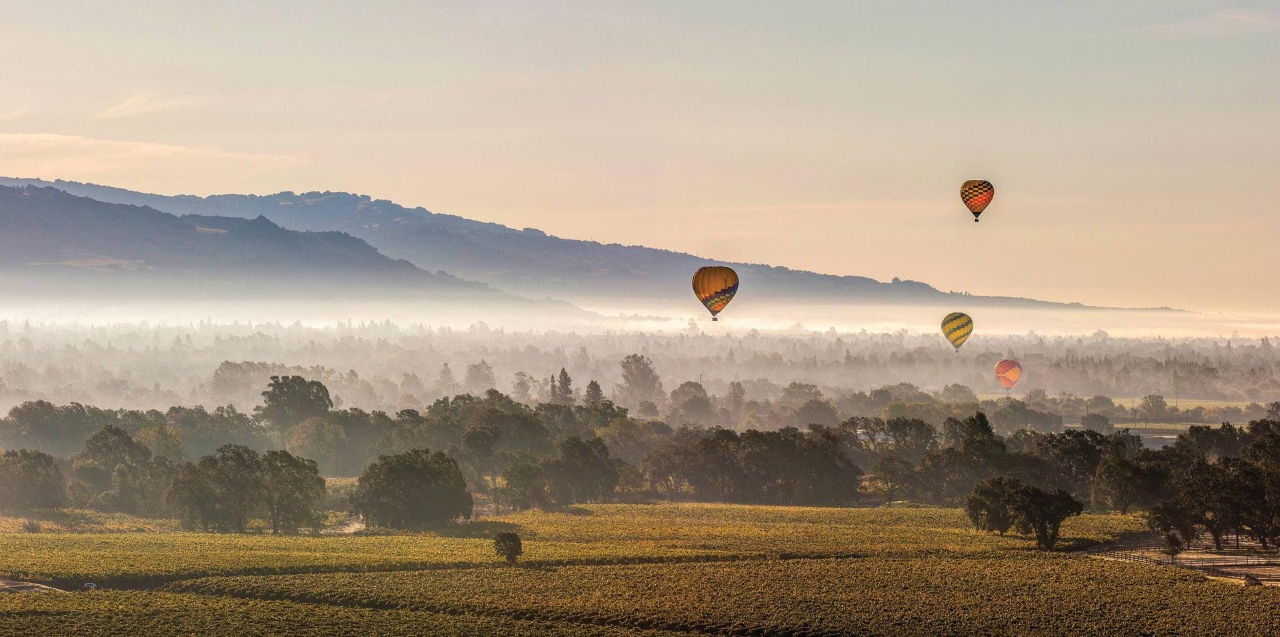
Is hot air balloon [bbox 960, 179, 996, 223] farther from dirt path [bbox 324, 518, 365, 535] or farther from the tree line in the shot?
dirt path [bbox 324, 518, 365, 535]

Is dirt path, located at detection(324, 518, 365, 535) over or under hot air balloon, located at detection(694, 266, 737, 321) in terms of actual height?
under

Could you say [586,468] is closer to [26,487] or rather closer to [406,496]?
[406,496]

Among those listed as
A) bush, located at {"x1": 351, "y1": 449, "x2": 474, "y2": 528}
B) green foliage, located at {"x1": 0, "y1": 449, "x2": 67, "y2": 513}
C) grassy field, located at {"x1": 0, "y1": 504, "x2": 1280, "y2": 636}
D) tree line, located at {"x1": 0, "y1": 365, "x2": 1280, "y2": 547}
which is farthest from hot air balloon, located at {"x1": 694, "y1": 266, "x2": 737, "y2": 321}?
green foliage, located at {"x1": 0, "y1": 449, "x2": 67, "y2": 513}

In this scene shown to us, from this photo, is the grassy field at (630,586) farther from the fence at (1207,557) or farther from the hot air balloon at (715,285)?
the hot air balloon at (715,285)

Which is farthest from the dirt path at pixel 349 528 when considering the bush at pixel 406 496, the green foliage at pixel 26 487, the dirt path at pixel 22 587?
the dirt path at pixel 22 587

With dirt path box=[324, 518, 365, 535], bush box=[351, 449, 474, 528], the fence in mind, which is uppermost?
bush box=[351, 449, 474, 528]

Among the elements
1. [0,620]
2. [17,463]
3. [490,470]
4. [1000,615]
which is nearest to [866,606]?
[1000,615]
